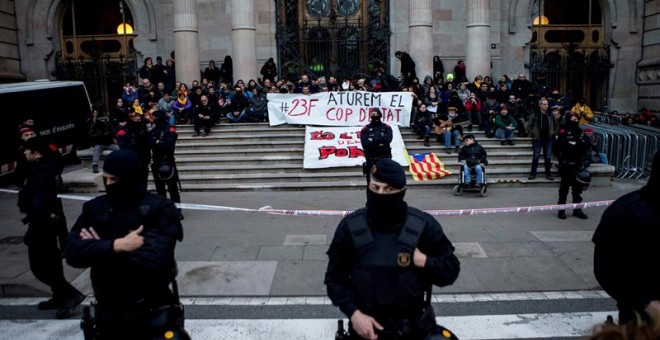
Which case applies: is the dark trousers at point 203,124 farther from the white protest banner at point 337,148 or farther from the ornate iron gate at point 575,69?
the ornate iron gate at point 575,69

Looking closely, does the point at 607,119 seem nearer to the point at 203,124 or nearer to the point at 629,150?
the point at 629,150

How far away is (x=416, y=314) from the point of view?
135 inches

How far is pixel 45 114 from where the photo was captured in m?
16.0

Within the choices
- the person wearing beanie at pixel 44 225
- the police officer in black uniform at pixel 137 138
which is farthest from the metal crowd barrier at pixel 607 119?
the person wearing beanie at pixel 44 225

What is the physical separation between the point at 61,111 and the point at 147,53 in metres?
6.63

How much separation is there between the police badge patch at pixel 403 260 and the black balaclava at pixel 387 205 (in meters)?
0.19

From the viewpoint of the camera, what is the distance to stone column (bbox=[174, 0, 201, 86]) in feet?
63.7

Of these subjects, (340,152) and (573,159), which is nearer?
(573,159)

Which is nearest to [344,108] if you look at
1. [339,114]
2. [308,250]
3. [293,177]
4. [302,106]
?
[339,114]

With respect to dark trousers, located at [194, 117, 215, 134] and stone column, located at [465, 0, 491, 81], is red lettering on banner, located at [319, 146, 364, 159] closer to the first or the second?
dark trousers, located at [194, 117, 215, 134]

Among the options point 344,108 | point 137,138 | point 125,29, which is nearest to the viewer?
point 137,138

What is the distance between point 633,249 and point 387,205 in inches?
61.2

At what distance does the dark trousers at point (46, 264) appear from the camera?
20.2ft

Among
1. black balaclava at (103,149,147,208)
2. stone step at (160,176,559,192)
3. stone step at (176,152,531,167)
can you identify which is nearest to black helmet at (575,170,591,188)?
stone step at (160,176,559,192)
